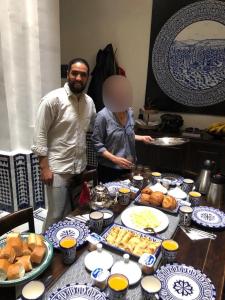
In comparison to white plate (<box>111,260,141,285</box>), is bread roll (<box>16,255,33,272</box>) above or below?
above

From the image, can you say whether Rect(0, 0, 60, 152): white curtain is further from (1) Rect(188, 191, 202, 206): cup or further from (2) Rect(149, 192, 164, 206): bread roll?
(1) Rect(188, 191, 202, 206): cup

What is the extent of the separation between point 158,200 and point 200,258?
0.42 m

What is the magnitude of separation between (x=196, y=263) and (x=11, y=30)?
2.02 meters

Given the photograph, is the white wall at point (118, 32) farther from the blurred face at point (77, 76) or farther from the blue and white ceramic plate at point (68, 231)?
the blue and white ceramic plate at point (68, 231)

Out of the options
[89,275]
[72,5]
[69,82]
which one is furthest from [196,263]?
[72,5]

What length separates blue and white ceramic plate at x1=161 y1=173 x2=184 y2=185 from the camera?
5.60ft

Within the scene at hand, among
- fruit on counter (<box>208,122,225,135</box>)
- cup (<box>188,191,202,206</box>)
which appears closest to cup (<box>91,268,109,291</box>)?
cup (<box>188,191,202,206</box>)

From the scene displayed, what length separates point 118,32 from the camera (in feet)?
9.50

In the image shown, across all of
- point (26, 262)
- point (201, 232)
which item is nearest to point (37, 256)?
point (26, 262)

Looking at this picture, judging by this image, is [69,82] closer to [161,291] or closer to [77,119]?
[77,119]

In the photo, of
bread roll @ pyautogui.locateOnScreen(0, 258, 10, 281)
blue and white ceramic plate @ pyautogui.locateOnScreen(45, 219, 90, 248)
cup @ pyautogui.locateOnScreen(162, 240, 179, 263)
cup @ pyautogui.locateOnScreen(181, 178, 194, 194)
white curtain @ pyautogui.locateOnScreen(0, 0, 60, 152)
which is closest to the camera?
bread roll @ pyautogui.locateOnScreen(0, 258, 10, 281)

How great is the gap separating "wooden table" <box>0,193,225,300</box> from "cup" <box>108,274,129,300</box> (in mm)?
205

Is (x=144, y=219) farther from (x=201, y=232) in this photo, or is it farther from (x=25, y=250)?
(x=25, y=250)

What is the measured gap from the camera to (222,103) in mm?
2662
